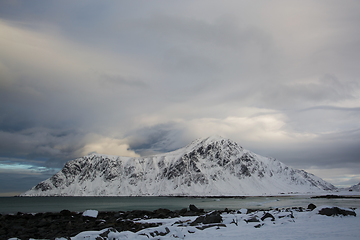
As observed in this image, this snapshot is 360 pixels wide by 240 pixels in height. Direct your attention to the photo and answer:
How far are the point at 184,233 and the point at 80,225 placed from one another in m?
16.3

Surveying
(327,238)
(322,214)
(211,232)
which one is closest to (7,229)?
(211,232)

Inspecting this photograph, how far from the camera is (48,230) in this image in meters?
25.5

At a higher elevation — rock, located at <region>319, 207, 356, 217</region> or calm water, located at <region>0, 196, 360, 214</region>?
rock, located at <region>319, 207, 356, 217</region>

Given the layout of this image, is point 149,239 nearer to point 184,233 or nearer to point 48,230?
point 184,233

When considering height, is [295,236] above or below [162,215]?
above

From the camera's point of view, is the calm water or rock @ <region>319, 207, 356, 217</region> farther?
the calm water

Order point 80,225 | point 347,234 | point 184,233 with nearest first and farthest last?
1. point 347,234
2. point 184,233
3. point 80,225

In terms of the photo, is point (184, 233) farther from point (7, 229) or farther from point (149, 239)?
point (7, 229)

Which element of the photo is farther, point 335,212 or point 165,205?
point 165,205

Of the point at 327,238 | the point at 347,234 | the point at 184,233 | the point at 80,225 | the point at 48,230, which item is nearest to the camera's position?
the point at 327,238

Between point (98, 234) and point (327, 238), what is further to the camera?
point (98, 234)

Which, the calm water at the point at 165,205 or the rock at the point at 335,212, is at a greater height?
the rock at the point at 335,212

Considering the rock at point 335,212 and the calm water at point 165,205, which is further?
the calm water at point 165,205

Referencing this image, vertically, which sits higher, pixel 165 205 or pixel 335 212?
pixel 335 212
